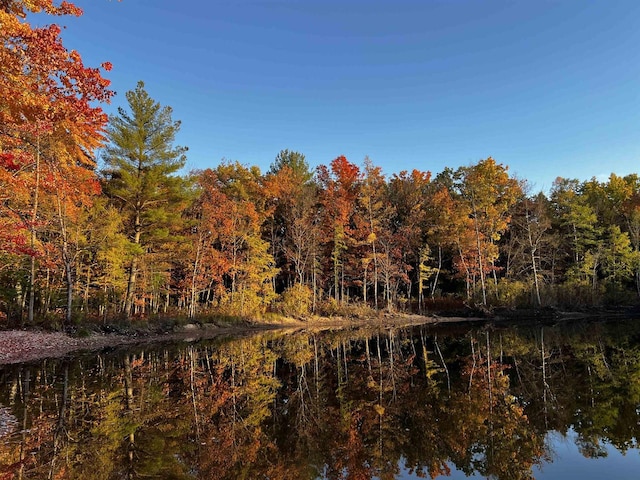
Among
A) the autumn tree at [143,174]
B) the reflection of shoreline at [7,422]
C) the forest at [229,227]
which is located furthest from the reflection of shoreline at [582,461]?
the autumn tree at [143,174]

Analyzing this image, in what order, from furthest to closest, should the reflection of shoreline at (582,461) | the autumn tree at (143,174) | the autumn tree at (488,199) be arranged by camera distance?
the autumn tree at (488,199) < the autumn tree at (143,174) < the reflection of shoreline at (582,461)

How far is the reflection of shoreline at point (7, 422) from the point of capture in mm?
6498

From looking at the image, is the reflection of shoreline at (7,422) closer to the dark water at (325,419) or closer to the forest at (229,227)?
the dark water at (325,419)

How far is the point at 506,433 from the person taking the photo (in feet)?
21.5

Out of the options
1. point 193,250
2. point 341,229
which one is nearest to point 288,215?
point 341,229

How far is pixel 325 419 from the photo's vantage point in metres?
7.53

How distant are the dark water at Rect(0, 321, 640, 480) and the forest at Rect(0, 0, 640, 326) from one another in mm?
6837

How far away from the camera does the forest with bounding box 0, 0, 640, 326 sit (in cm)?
1494

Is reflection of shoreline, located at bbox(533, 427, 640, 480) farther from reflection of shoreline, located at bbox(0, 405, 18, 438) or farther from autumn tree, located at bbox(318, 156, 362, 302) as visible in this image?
autumn tree, located at bbox(318, 156, 362, 302)

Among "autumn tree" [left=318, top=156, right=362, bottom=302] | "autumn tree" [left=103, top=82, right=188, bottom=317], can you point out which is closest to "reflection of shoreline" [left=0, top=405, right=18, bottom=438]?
"autumn tree" [left=103, top=82, right=188, bottom=317]

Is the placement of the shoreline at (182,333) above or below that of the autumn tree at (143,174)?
below

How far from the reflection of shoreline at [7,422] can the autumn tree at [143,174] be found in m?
17.1

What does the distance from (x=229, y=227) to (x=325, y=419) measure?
79.4 ft

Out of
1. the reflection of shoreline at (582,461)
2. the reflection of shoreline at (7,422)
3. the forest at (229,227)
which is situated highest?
the forest at (229,227)
